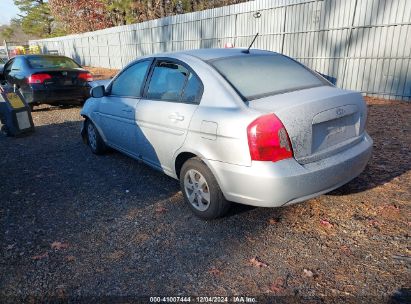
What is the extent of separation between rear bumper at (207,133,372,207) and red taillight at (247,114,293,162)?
0.07 metres

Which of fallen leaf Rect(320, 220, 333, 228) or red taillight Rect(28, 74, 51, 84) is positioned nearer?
fallen leaf Rect(320, 220, 333, 228)

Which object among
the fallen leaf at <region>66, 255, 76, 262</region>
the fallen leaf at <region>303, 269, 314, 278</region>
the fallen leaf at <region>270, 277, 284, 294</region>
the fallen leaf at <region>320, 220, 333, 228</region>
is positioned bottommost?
the fallen leaf at <region>66, 255, 76, 262</region>

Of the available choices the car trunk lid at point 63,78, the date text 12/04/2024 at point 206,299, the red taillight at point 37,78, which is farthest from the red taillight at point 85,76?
the date text 12/04/2024 at point 206,299

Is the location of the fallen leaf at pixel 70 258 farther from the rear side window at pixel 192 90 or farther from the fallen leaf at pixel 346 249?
the fallen leaf at pixel 346 249

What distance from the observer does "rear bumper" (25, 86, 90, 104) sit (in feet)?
27.9

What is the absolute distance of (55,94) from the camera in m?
8.75

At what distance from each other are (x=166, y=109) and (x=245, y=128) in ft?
3.87

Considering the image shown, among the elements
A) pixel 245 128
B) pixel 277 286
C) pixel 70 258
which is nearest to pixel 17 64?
pixel 70 258

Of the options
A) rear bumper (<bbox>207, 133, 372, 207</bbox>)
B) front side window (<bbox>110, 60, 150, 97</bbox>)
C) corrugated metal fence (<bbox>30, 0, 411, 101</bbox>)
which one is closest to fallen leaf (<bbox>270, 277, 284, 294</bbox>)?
rear bumper (<bbox>207, 133, 372, 207</bbox>)

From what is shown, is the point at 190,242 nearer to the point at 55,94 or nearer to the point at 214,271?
the point at 214,271

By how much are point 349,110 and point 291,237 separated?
50.8 inches

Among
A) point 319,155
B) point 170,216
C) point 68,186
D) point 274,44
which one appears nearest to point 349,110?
point 319,155

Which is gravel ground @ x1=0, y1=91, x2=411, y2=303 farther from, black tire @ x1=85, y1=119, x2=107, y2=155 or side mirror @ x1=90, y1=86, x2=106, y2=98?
side mirror @ x1=90, y1=86, x2=106, y2=98

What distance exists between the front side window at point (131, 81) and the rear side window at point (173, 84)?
0.27 meters
